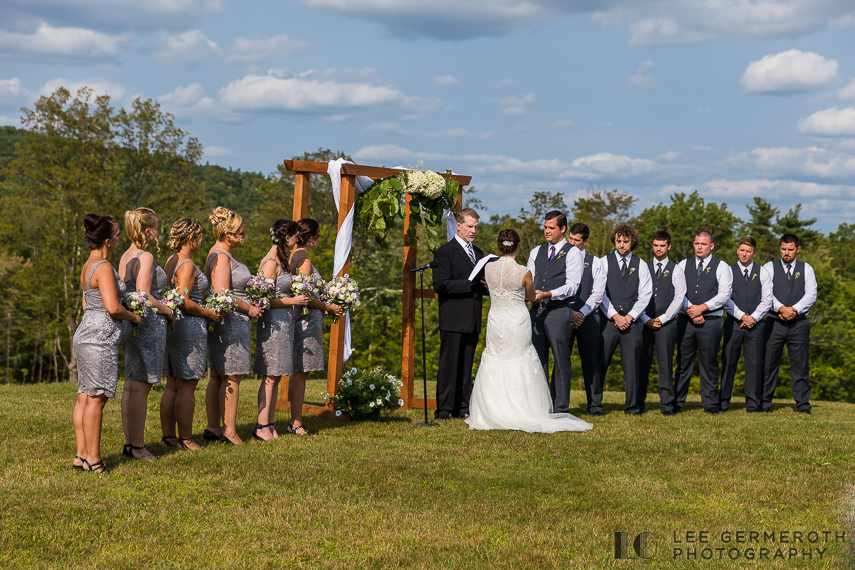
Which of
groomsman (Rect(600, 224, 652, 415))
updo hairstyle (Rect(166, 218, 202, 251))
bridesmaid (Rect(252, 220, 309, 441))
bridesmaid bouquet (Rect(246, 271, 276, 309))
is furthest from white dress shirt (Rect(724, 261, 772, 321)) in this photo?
updo hairstyle (Rect(166, 218, 202, 251))

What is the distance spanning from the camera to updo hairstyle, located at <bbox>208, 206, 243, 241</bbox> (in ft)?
23.1

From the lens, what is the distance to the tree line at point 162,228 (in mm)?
32875

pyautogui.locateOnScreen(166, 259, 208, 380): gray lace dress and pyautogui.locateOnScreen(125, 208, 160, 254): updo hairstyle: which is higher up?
pyautogui.locateOnScreen(125, 208, 160, 254): updo hairstyle

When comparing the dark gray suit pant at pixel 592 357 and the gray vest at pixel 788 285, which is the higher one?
the gray vest at pixel 788 285

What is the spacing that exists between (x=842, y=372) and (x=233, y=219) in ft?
135

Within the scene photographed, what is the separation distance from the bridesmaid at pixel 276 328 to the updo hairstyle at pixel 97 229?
1.78 m

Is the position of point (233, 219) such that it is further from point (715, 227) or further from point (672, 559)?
point (715, 227)

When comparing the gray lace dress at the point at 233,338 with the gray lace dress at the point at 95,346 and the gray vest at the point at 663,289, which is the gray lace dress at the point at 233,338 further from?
the gray vest at the point at 663,289

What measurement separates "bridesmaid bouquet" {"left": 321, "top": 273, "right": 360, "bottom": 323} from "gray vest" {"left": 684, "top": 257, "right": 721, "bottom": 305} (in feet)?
15.8

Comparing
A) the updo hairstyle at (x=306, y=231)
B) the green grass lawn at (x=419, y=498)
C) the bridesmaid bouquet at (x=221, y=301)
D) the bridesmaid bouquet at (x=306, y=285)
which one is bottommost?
the green grass lawn at (x=419, y=498)

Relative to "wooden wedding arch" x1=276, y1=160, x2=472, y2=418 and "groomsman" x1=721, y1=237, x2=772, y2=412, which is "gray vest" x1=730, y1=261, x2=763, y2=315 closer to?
"groomsman" x1=721, y1=237, x2=772, y2=412

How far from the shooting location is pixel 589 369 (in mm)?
10219

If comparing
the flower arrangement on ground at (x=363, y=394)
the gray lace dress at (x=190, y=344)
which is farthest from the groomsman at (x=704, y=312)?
the gray lace dress at (x=190, y=344)

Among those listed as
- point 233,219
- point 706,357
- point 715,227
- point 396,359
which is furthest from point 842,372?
point 233,219
